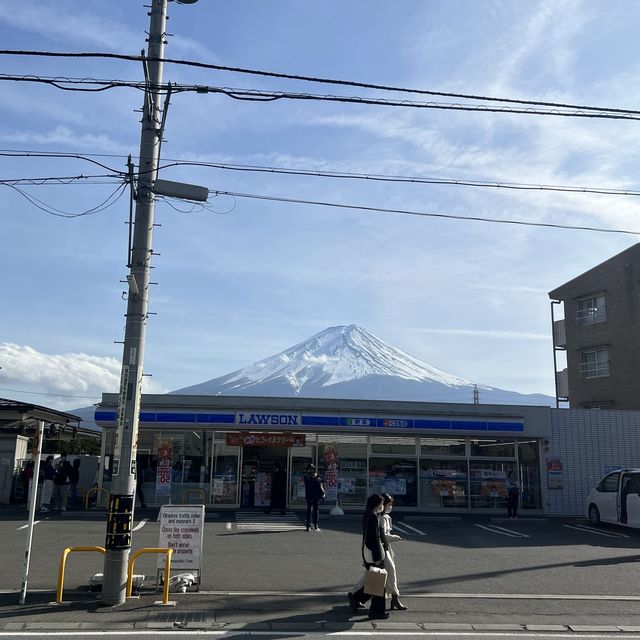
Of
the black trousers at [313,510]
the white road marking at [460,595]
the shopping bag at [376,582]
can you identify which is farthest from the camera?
the black trousers at [313,510]

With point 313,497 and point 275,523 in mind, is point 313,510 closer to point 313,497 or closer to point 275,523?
point 313,497

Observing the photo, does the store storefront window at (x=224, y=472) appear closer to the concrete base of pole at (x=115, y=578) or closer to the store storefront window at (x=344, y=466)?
the store storefront window at (x=344, y=466)

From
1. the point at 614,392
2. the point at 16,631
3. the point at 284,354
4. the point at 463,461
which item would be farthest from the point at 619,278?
the point at 284,354

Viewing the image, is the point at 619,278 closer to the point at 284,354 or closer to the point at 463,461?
the point at 463,461

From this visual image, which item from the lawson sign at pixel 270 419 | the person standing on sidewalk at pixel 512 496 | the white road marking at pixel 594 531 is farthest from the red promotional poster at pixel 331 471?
the white road marking at pixel 594 531

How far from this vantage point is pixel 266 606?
9359mm

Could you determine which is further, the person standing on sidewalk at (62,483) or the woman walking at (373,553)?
the person standing on sidewalk at (62,483)

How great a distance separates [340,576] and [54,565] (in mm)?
4992

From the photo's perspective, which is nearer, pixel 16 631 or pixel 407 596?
pixel 16 631

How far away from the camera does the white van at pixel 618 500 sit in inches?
725

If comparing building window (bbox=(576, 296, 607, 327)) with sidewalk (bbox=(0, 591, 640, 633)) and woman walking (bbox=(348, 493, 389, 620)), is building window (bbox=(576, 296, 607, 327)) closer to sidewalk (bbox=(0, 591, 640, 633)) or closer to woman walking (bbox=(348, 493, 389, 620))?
sidewalk (bbox=(0, 591, 640, 633))

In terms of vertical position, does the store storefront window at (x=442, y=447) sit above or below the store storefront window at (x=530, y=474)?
above

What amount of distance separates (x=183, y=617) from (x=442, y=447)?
16.9m

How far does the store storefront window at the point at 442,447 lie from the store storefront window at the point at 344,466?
2.16 metres
